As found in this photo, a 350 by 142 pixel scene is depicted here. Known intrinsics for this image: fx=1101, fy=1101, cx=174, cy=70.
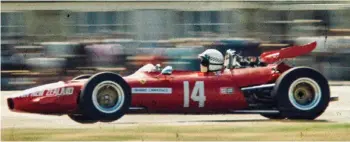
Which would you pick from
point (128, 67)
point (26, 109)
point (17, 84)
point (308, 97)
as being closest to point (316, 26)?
point (128, 67)

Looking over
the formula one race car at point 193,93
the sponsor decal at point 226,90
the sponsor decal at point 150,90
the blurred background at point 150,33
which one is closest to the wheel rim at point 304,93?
the formula one race car at point 193,93

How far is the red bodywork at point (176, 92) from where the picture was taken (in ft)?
41.4

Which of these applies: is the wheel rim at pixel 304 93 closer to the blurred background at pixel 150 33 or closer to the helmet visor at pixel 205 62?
the helmet visor at pixel 205 62

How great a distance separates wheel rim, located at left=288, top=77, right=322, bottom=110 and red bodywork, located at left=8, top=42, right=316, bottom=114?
1.20ft

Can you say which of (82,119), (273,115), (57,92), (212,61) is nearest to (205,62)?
(212,61)

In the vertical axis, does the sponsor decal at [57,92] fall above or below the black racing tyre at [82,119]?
above

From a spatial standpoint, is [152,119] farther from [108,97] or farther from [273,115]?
[273,115]

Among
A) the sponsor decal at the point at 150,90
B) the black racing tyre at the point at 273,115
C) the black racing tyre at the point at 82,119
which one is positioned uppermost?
the sponsor decal at the point at 150,90

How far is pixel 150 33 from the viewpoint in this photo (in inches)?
874

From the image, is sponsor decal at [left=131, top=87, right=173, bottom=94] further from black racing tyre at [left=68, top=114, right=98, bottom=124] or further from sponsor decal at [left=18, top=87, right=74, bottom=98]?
sponsor decal at [left=18, top=87, right=74, bottom=98]

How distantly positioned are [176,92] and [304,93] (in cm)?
156

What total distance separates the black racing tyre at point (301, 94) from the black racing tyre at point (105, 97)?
1.85 meters

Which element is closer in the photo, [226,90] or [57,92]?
[57,92]

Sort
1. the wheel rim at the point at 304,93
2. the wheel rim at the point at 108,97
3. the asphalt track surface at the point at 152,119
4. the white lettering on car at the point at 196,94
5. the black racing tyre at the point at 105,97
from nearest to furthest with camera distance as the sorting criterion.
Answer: the asphalt track surface at the point at 152,119 → the black racing tyre at the point at 105,97 → the wheel rim at the point at 108,97 → the white lettering on car at the point at 196,94 → the wheel rim at the point at 304,93
